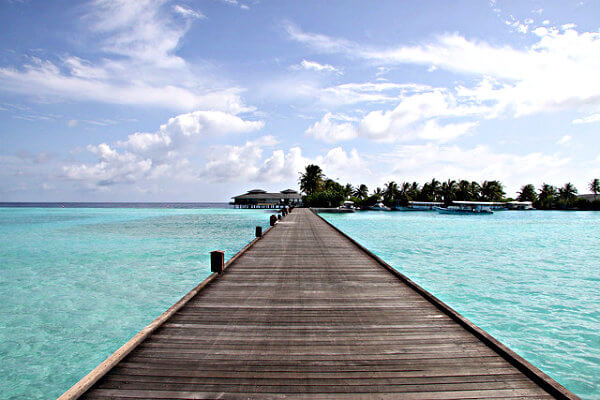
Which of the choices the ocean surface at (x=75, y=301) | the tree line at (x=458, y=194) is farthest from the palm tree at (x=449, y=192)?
the ocean surface at (x=75, y=301)

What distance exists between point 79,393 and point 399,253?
1644cm

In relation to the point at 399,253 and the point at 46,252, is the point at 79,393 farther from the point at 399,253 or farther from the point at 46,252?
the point at 46,252

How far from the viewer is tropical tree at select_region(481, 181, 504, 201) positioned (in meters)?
80.2

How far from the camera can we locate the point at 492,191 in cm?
8012

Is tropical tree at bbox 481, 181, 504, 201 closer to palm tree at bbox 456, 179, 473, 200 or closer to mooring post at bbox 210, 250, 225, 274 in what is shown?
palm tree at bbox 456, 179, 473, 200

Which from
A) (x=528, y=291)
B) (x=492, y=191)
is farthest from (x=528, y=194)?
(x=528, y=291)

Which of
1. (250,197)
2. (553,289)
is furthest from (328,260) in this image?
(250,197)

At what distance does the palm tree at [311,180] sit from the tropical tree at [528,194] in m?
68.1

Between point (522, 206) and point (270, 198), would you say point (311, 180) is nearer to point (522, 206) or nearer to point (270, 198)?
point (270, 198)

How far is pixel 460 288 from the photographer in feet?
35.2

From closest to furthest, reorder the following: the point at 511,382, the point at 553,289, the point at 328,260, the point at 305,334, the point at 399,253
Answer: the point at 511,382 → the point at 305,334 → the point at 328,260 → the point at 553,289 → the point at 399,253

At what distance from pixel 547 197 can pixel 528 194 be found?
492cm

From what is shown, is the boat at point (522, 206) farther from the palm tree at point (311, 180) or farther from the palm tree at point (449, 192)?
A: the palm tree at point (311, 180)

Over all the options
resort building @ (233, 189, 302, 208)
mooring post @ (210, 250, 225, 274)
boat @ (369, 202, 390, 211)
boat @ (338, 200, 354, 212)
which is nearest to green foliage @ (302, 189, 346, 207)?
boat @ (338, 200, 354, 212)
